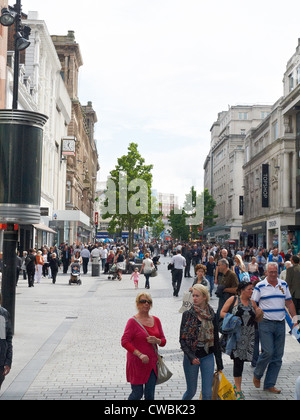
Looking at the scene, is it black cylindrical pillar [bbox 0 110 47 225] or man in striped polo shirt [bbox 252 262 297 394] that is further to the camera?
black cylindrical pillar [bbox 0 110 47 225]

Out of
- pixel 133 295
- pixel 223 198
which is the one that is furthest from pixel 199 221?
pixel 133 295

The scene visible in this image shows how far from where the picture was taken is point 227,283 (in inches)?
419

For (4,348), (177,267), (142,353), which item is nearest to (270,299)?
(142,353)

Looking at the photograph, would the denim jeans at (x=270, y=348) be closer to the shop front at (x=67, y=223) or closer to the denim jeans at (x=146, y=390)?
the denim jeans at (x=146, y=390)

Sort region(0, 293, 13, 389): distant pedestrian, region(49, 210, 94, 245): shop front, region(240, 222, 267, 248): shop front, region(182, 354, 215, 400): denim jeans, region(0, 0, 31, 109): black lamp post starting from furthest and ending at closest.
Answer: region(240, 222, 267, 248): shop front, region(49, 210, 94, 245): shop front, region(0, 0, 31, 109): black lamp post, region(182, 354, 215, 400): denim jeans, region(0, 293, 13, 389): distant pedestrian

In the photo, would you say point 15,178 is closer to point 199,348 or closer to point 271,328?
point 271,328

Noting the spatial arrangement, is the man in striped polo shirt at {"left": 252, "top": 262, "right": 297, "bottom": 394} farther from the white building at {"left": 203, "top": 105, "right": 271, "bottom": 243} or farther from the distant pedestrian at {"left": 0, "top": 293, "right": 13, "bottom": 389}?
the white building at {"left": 203, "top": 105, "right": 271, "bottom": 243}

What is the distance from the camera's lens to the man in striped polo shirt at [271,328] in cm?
727

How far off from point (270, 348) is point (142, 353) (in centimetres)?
257

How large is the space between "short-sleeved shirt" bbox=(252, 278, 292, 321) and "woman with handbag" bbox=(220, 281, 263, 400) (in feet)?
1.31

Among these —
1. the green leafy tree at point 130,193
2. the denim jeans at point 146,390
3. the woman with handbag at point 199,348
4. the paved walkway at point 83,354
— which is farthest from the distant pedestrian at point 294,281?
the green leafy tree at point 130,193

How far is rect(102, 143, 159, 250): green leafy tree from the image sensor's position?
5038 centimetres

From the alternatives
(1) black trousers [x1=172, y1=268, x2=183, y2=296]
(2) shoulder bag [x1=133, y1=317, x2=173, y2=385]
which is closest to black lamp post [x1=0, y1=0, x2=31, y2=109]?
(2) shoulder bag [x1=133, y1=317, x2=173, y2=385]
